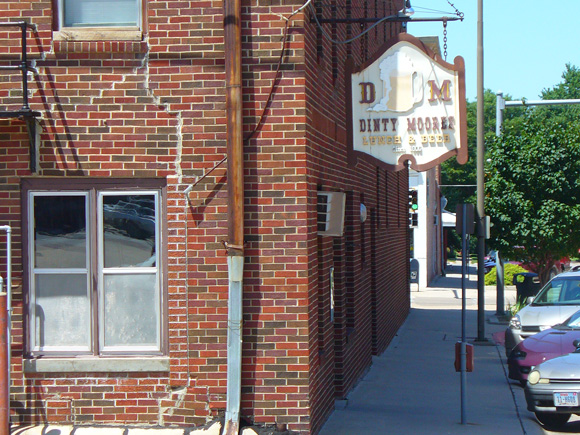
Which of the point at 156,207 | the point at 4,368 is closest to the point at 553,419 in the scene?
the point at 156,207

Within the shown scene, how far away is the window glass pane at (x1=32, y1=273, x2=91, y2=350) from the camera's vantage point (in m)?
8.20

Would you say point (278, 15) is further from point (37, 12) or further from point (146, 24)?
point (37, 12)

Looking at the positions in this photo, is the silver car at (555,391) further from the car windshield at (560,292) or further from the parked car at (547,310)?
the car windshield at (560,292)

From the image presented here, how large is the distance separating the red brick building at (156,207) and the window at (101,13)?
31mm

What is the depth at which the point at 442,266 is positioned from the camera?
52.0m

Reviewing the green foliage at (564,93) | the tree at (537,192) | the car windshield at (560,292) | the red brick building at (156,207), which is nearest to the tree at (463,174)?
the green foliage at (564,93)

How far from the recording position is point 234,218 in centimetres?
779

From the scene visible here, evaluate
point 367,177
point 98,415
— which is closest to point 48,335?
point 98,415

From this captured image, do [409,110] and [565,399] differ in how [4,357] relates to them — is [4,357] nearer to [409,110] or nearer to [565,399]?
[409,110]

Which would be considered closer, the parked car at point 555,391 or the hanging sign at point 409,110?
the hanging sign at point 409,110

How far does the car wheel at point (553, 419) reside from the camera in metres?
9.88

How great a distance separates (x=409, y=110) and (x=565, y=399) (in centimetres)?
379

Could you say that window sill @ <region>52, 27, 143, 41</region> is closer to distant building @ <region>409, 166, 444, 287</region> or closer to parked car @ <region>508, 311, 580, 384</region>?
parked car @ <region>508, 311, 580, 384</region>

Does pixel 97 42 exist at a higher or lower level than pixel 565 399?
higher
